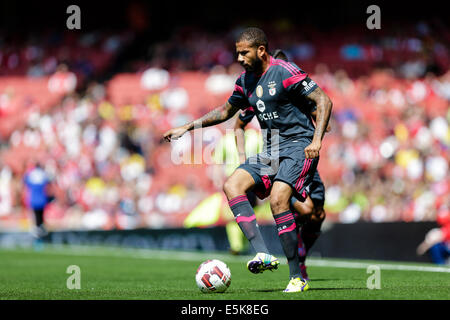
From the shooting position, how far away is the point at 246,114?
8.68 m

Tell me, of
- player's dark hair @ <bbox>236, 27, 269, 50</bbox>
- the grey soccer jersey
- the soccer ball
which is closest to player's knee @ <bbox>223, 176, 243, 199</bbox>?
the grey soccer jersey

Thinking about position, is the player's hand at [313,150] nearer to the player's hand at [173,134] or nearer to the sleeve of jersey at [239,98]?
the sleeve of jersey at [239,98]

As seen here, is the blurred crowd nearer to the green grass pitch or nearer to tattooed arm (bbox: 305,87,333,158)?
the green grass pitch

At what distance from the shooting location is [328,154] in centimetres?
2139

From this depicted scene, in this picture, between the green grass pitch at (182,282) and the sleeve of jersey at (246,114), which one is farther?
the sleeve of jersey at (246,114)

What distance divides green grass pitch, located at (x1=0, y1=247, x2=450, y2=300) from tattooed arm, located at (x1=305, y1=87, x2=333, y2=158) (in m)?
1.24

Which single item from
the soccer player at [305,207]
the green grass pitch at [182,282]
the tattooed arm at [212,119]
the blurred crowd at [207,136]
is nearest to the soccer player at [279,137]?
the tattooed arm at [212,119]

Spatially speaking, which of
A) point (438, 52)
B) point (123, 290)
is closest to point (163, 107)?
point (438, 52)

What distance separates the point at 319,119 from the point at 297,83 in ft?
1.34

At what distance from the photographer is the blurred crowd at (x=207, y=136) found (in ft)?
64.2

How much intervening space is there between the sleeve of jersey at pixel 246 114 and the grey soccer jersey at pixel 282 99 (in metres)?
0.59

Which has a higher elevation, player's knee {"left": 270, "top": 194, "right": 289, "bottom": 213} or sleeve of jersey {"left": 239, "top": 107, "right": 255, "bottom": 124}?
sleeve of jersey {"left": 239, "top": 107, "right": 255, "bottom": 124}

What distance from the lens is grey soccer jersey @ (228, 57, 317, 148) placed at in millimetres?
7488

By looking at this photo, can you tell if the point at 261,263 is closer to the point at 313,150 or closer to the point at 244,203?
the point at 244,203
